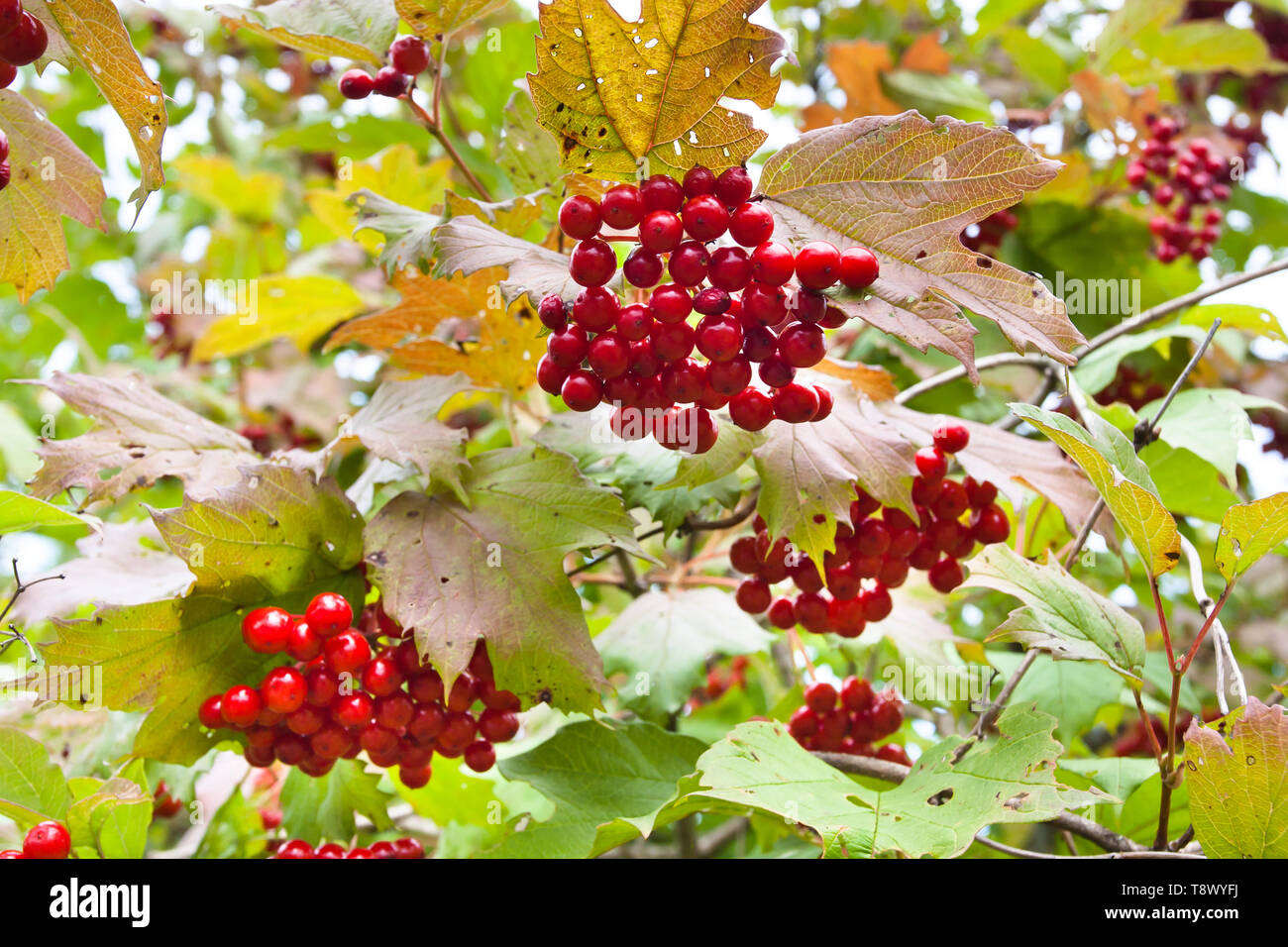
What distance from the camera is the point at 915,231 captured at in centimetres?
109

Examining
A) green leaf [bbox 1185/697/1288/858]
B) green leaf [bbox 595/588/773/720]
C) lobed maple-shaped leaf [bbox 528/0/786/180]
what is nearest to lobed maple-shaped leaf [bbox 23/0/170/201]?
lobed maple-shaped leaf [bbox 528/0/786/180]

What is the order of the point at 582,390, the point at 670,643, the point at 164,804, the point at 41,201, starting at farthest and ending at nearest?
the point at 164,804 < the point at 670,643 < the point at 41,201 < the point at 582,390

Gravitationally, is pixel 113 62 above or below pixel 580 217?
above

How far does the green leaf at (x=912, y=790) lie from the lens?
3.51 ft

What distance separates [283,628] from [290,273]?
178 centimetres

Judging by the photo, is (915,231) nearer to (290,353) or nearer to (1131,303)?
(1131,303)

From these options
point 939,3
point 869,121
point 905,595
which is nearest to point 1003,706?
point 905,595

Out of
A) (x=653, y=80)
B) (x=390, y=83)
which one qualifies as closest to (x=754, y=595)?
(x=653, y=80)

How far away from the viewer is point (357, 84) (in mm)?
1464

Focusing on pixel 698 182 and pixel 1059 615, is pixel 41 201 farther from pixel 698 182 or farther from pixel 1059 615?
pixel 1059 615

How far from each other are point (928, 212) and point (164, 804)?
1977mm

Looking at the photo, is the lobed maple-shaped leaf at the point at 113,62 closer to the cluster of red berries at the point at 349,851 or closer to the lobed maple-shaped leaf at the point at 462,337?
the lobed maple-shaped leaf at the point at 462,337

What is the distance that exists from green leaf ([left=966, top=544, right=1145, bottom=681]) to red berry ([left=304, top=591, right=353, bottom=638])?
0.81 metres
